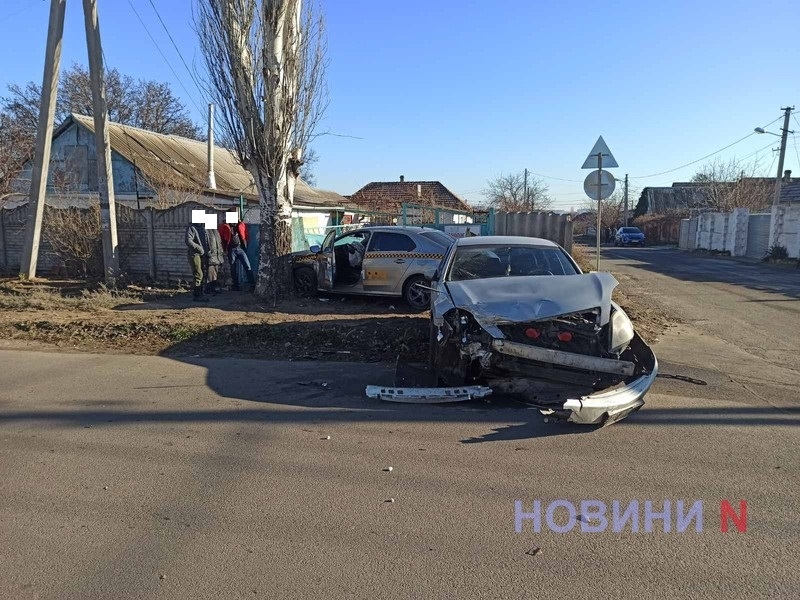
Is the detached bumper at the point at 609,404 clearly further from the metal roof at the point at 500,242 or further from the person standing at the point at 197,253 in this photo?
the person standing at the point at 197,253

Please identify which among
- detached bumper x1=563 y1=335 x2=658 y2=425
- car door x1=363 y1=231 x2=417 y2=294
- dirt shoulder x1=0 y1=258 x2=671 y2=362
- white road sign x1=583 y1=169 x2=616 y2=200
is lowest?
dirt shoulder x1=0 y1=258 x2=671 y2=362

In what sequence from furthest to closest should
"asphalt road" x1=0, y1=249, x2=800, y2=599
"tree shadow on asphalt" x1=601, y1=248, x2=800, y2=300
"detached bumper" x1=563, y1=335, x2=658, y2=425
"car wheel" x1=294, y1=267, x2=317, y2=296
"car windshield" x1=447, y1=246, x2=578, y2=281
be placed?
"tree shadow on asphalt" x1=601, y1=248, x2=800, y2=300 < "car wheel" x1=294, y1=267, x2=317, y2=296 < "car windshield" x1=447, y1=246, x2=578, y2=281 < "detached bumper" x1=563, y1=335, x2=658, y2=425 < "asphalt road" x1=0, y1=249, x2=800, y2=599

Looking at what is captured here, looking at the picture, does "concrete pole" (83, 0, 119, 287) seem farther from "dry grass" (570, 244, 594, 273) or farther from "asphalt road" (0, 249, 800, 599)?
"dry grass" (570, 244, 594, 273)

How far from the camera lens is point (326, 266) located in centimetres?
1134

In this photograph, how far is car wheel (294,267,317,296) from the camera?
1172 cm

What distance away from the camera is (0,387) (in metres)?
6.37

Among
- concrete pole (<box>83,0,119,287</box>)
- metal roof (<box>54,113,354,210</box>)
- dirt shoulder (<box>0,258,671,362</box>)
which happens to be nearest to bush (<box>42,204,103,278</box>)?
concrete pole (<box>83,0,119,287</box>)

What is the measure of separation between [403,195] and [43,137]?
110 ft

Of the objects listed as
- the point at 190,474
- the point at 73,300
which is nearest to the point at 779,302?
the point at 190,474

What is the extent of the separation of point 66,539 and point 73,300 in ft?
30.5

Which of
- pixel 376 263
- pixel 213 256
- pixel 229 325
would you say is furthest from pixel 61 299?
pixel 376 263

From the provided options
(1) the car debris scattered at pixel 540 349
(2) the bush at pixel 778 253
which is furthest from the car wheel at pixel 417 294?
(2) the bush at pixel 778 253

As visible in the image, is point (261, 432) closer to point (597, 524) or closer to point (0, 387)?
point (597, 524)

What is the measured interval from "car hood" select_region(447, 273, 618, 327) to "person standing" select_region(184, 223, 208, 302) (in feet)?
23.0
